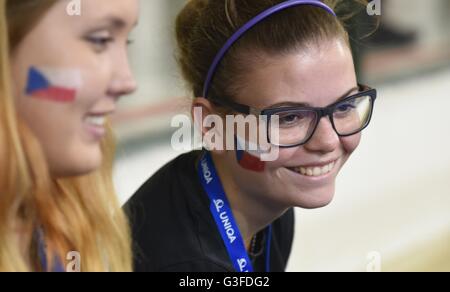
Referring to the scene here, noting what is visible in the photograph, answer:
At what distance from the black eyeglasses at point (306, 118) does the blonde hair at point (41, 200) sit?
0.18 meters

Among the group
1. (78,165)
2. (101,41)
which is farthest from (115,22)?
(78,165)

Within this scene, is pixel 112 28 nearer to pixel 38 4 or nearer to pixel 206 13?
pixel 38 4

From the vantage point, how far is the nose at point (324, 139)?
2.58 ft

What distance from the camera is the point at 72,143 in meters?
0.61

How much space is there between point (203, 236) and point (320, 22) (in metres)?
0.28

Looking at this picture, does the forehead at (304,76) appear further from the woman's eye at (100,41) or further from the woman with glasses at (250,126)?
the woman's eye at (100,41)

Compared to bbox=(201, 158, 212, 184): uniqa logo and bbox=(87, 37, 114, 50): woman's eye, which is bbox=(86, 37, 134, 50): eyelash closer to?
bbox=(87, 37, 114, 50): woman's eye

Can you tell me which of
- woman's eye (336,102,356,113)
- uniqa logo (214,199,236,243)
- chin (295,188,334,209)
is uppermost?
woman's eye (336,102,356,113)

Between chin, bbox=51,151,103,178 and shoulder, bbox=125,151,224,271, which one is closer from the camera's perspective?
chin, bbox=51,151,103,178

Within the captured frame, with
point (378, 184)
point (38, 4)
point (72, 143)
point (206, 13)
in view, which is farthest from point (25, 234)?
point (378, 184)

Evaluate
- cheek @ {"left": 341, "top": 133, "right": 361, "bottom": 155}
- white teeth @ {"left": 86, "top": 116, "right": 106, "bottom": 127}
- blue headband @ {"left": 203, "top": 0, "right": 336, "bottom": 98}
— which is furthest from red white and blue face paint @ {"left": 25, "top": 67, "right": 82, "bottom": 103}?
cheek @ {"left": 341, "top": 133, "right": 361, "bottom": 155}

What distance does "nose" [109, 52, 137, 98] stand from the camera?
24.5 inches

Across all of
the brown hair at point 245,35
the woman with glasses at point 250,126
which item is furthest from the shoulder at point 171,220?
the brown hair at point 245,35

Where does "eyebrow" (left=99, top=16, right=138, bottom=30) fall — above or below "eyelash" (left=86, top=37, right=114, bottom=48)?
above
